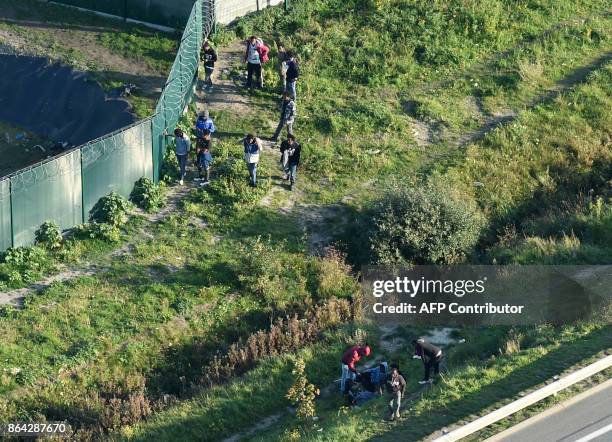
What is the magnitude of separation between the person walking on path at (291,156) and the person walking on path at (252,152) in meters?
0.65

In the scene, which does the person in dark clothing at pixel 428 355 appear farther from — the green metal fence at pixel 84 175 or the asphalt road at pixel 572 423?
the green metal fence at pixel 84 175

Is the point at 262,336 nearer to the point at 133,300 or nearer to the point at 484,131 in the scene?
the point at 133,300

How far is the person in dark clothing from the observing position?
65.8 feet

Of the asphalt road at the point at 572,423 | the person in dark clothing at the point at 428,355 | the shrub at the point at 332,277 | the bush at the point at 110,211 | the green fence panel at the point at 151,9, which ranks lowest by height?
the asphalt road at the point at 572,423

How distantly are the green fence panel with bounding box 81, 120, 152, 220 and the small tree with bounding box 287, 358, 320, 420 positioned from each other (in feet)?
24.1

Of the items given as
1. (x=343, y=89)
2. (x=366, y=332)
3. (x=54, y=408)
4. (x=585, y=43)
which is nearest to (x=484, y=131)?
(x=343, y=89)

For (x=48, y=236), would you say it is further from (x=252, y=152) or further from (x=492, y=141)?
(x=492, y=141)

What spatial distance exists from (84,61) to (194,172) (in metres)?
6.49

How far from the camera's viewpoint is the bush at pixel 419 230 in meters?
24.2

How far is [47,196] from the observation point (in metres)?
23.8

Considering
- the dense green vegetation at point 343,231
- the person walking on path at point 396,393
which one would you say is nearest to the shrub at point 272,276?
the dense green vegetation at point 343,231

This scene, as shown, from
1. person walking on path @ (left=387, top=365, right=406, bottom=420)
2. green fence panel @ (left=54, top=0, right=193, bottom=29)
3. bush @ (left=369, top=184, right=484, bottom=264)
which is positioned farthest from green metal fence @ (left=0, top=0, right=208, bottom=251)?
person walking on path @ (left=387, top=365, right=406, bottom=420)

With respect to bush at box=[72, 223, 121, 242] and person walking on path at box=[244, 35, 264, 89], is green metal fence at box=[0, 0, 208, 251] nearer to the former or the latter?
bush at box=[72, 223, 121, 242]

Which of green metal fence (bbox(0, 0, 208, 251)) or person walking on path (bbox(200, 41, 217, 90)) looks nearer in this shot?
green metal fence (bbox(0, 0, 208, 251))
